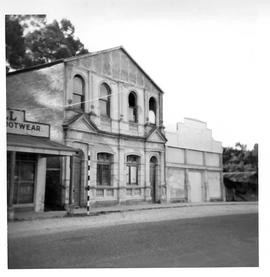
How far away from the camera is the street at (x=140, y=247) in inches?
207

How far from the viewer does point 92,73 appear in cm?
966

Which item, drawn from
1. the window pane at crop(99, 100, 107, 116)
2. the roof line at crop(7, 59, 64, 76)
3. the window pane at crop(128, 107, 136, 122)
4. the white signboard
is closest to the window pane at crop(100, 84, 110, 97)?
the window pane at crop(99, 100, 107, 116)

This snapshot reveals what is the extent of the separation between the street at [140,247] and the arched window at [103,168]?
6.19 feet

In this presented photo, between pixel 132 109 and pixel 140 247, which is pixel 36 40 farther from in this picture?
pixel 140 247

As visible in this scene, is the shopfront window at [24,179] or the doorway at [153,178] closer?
the shopfront window at [24,179]

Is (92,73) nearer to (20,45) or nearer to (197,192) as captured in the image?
(20,45)

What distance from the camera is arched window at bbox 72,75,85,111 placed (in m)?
9.26

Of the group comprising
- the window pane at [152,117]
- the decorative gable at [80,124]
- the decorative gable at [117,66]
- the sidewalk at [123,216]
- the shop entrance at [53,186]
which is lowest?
the sidewalk at [123,216]

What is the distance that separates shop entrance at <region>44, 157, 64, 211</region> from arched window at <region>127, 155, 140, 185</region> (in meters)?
1.61

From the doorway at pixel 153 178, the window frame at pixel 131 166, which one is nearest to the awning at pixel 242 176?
the doorway at pixel 153 178

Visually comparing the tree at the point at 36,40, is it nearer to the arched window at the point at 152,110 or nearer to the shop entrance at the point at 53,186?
the arched window at the point at 152,110

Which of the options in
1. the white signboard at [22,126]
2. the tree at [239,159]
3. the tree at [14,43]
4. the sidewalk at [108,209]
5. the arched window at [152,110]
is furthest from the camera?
the arched window at [152,110]

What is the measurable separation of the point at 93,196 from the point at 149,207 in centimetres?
141

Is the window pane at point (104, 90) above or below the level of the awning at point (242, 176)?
above
